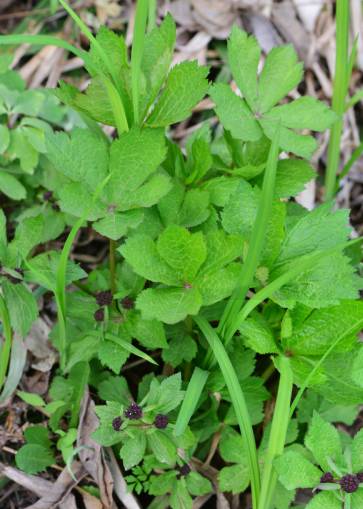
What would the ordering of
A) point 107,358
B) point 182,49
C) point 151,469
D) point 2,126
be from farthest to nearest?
1. point 182,49
2. point 2,126
3. point 151,469
4. point 107,358

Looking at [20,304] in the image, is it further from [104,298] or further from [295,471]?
[295,471]

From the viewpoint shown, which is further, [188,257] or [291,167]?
[291,167]

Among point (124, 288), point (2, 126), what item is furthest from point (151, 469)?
point (2, 126)

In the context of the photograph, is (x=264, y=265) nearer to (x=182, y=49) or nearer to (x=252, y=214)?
(x=252, y=214)

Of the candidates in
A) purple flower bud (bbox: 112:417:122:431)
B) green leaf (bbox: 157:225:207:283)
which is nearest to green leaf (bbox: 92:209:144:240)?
green leaf (bbox: 157:225:207:283)

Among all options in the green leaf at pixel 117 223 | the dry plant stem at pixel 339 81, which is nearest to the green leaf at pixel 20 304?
the green leaf at pixel 117 223

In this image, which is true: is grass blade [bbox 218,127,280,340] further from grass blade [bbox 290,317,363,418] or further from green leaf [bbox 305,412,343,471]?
green leaf [bbox 305,412,343,471]

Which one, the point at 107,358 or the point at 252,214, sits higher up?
the point at 252,214

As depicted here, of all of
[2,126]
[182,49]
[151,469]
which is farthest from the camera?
[182,49]

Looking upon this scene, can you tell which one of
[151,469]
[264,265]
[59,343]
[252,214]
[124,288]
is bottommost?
[151,469]
